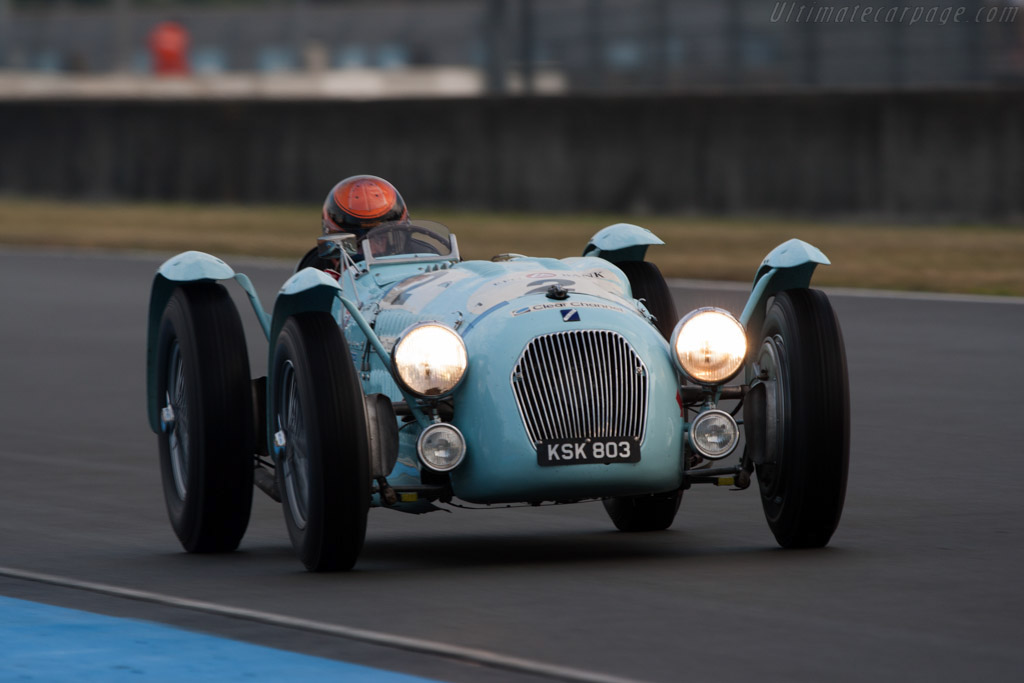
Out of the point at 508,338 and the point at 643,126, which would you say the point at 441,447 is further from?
the point at 643,126

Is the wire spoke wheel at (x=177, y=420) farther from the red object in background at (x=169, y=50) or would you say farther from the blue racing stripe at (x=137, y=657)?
the red object in background at (x=169, y=50)

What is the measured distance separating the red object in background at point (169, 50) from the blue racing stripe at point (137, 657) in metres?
54.3

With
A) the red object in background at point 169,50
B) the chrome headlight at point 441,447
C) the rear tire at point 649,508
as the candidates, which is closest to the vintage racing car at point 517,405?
the chrome headlight at point 441,447

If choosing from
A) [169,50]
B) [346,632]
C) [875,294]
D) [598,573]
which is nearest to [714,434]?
[598,573]

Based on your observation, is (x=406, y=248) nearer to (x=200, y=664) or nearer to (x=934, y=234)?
(x=200, y=664)

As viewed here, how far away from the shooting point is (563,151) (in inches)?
992

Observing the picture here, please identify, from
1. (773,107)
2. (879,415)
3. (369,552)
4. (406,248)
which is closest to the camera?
(369,552)

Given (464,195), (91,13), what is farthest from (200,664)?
(91,13)

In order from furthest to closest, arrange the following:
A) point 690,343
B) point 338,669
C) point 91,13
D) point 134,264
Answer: point 91,13
point 134,264
point 690,343
point 338,669

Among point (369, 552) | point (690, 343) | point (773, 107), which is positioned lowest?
point (369, 552)

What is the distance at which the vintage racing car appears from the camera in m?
6.78

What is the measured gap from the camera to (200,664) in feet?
18.6

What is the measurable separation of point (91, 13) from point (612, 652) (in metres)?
56.4

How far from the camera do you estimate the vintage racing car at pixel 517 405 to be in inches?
267
